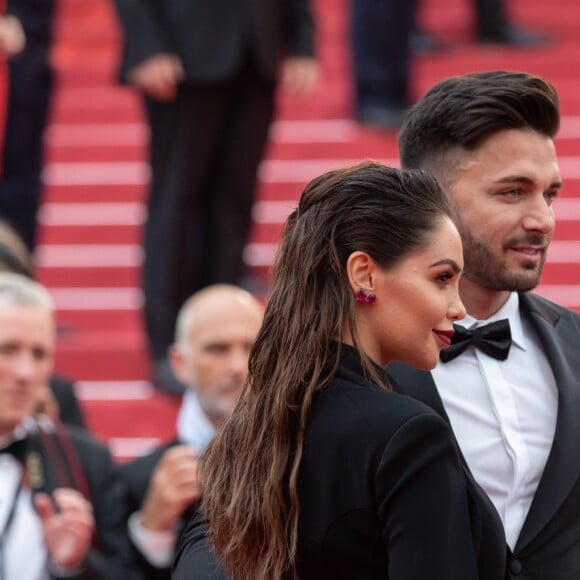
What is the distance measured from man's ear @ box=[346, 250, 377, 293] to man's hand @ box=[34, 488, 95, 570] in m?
1.94

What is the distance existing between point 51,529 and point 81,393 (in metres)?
2.26

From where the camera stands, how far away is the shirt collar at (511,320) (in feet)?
8.53

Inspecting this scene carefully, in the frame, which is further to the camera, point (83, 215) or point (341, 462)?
point (83, 215)

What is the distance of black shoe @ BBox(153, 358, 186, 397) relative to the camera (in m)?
5.72

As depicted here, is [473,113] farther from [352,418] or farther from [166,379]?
[166,379]

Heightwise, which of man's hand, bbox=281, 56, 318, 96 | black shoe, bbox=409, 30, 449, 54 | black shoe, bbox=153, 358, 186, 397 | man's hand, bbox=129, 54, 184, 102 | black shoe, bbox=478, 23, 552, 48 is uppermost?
A: man's hand, bbox=129, 54, 184, 102

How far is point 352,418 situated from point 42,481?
83.2 inches

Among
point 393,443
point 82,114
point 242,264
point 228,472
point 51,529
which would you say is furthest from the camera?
point 82,114

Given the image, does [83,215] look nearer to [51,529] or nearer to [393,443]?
[51,529]

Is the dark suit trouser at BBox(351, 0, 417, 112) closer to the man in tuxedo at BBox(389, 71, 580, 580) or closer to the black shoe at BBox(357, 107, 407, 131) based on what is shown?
the black shoe at BBox(357, 107, 407, 131)

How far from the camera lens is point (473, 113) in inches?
98.7

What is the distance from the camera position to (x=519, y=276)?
2.51m

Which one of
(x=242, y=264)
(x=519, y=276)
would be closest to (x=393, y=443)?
(x=519, y=276)

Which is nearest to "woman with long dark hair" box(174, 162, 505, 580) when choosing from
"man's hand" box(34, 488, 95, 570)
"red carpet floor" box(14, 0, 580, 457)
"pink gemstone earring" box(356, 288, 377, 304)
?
"pink gemstone earring" box(356, 288, 377, 304)
